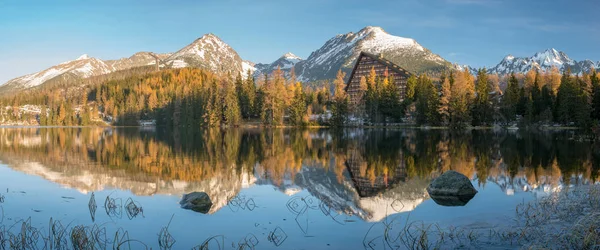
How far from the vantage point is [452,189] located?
16.3m

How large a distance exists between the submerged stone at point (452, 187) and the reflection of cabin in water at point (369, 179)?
85.0 inches

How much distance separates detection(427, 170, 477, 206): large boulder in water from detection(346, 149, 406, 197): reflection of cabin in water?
2.20 meters

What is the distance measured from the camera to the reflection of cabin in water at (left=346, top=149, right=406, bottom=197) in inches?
683

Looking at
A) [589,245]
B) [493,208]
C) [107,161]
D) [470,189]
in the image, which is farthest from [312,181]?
[107,161]

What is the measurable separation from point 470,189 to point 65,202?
15.7 meters

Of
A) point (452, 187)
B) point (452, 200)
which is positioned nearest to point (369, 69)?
point (452, 187)

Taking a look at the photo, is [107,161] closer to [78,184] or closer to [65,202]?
[78,184]

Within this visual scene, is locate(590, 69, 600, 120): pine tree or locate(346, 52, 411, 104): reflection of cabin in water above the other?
locate(346, 52, 411, 104): reflection of cabin in water

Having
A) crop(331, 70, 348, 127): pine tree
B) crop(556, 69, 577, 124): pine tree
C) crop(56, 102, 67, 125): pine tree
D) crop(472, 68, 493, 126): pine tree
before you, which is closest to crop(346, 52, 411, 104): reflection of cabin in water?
crop(331, 70, 348, 127): pine tree

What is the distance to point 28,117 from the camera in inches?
7741

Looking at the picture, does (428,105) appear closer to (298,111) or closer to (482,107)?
(482,107)

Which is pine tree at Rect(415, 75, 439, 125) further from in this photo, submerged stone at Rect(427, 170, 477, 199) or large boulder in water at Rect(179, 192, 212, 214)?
large boulder in water at Rect(179, 192, 212, 214)

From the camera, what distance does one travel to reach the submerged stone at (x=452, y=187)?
53.4 feet

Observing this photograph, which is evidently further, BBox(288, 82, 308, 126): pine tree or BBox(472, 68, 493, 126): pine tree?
BBox(288, 82, 308, 126): pine tree
